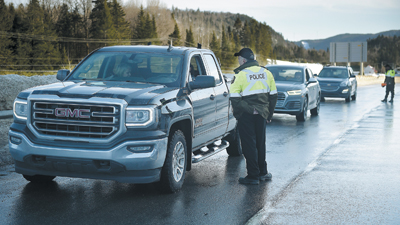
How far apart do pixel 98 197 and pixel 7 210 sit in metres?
1.07

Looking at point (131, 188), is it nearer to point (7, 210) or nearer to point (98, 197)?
point (98, 197)

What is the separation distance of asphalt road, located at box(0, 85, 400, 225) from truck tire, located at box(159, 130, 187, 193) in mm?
139

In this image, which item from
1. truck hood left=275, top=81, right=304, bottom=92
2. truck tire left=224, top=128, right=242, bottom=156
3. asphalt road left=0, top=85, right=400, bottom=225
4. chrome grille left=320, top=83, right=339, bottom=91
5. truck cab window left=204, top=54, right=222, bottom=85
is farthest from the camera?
chrome grille left=320, top=83, right=339, bottom=91

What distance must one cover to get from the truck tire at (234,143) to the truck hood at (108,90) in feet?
9.42

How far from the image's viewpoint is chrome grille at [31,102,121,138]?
19.1 ft

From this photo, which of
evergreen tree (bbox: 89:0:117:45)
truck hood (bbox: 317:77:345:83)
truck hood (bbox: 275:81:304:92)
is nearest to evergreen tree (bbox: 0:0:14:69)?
evergreen tree (bbox: 89:0:117:45)

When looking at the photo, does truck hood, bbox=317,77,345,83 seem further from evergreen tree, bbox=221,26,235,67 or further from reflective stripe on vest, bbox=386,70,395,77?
evergreen tree, bbox=221,26,235,67

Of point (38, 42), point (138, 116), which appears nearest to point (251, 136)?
point (138, 116)

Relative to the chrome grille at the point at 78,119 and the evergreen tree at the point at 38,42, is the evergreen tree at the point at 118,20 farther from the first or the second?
the chrome grille at the point at 78,119

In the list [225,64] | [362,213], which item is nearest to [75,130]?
[362,213]

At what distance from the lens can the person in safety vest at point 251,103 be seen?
7.21 m

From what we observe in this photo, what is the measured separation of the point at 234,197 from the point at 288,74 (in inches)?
490

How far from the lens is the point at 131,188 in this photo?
6.81 m

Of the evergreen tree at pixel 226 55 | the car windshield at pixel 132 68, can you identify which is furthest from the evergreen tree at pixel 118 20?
the car windshield at pixel 132 68
